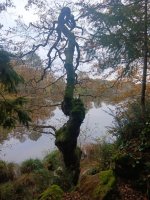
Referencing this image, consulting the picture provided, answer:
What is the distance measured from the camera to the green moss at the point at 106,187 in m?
2.40

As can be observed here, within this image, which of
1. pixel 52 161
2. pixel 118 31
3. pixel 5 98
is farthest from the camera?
pixel 52 161

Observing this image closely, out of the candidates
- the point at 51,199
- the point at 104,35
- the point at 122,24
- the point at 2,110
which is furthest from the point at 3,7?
the point at 51,199

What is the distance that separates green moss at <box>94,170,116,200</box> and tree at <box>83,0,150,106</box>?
354 cm

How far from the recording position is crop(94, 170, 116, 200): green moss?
240cm

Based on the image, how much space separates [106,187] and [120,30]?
14.5 ft

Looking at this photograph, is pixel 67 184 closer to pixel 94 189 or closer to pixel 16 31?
pixel 94 189

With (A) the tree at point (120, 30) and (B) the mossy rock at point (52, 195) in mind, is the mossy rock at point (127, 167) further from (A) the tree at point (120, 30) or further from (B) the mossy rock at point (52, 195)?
(A) the tree at point (120, 30)

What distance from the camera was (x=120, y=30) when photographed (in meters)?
4.53

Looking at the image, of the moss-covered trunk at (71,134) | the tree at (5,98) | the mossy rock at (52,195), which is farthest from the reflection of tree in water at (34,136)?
the mossy rock at (52,195)

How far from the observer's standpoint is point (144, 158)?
9.49 feet

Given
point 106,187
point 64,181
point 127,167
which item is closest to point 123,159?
point 127,167

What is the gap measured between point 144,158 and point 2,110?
10.6ft

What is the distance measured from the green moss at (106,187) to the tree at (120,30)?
3537mm

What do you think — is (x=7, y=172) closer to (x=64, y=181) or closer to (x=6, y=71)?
(x=64, y=181)
